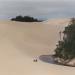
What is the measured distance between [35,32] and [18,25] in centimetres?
256

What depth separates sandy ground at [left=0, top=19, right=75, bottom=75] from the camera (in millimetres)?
27312

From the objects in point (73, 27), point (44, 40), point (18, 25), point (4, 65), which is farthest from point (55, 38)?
point (4, 65)

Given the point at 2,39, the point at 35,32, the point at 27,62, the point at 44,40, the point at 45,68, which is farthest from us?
the point at 35,32

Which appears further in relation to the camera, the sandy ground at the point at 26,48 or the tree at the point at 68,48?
the tree at the point at 68,48

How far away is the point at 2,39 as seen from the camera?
43.8 m

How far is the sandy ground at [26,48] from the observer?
27.3 metres

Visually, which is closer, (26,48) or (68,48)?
(68,48)

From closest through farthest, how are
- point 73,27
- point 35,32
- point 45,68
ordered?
point 45,68, point 73,27, point 35,32

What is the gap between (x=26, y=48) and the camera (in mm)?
41562

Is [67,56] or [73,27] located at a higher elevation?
[73,27]

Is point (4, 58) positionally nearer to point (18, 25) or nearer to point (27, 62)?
point (27, 62)

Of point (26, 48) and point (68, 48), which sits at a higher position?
point (68, 48)

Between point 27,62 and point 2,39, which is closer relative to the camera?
point 27,62

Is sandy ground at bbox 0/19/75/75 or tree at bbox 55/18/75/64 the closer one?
sandy ground at bbox 0/19/75/75
